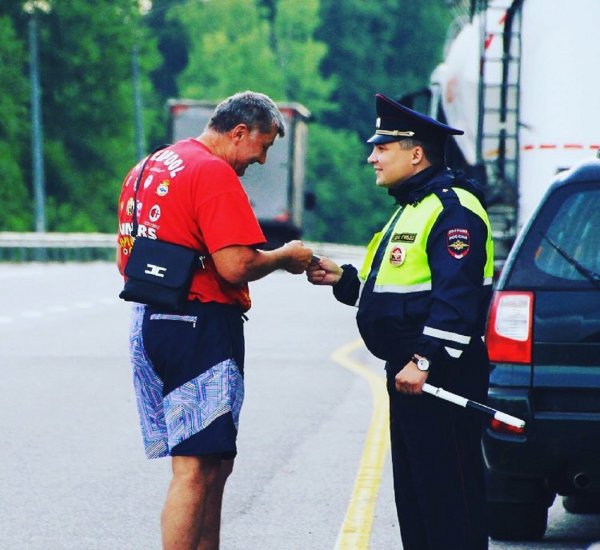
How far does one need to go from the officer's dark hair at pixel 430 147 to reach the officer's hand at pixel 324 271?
60 centimetres

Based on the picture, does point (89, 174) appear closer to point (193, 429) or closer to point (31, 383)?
point (31, 383)

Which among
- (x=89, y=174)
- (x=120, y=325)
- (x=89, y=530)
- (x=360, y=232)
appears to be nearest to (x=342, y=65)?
(x=360, y=232)

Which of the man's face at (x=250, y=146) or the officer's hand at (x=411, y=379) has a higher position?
the man's face at (x=250, y=146)

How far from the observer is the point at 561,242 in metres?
6.92

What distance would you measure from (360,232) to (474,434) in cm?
8225

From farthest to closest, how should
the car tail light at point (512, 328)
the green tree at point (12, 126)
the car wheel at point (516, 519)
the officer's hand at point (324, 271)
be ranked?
the green tree at point (12, 126) < the car wheel at point (516, 519) < the car tail light at point (512, 328) < the officer's hand at point (324, 271)

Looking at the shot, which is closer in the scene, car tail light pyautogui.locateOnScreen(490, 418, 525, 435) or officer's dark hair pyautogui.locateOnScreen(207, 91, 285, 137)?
officer's dark hair pyautogui.locateOnScreen(207, 91, 285, 137)

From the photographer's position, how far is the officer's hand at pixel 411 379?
5.31 metres

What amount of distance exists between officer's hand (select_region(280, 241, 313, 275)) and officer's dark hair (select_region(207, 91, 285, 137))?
1.30 feet

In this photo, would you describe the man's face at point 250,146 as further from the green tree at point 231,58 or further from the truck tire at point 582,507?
the green tree at point 231,58

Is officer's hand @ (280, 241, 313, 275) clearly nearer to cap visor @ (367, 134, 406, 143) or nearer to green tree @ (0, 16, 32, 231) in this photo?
cap visor @ (367, 134, 406, 143)

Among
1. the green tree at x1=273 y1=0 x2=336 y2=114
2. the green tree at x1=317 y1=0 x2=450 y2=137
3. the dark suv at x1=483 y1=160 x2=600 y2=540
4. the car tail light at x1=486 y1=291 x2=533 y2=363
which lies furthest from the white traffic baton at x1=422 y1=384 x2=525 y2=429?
the green tree at x1=317 y1=0 x2=450 y2=137

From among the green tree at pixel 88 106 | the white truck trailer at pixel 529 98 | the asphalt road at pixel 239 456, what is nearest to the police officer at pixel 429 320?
the asphalt road at pixel 239 456

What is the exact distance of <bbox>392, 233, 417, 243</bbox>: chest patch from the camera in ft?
→ 17.6
